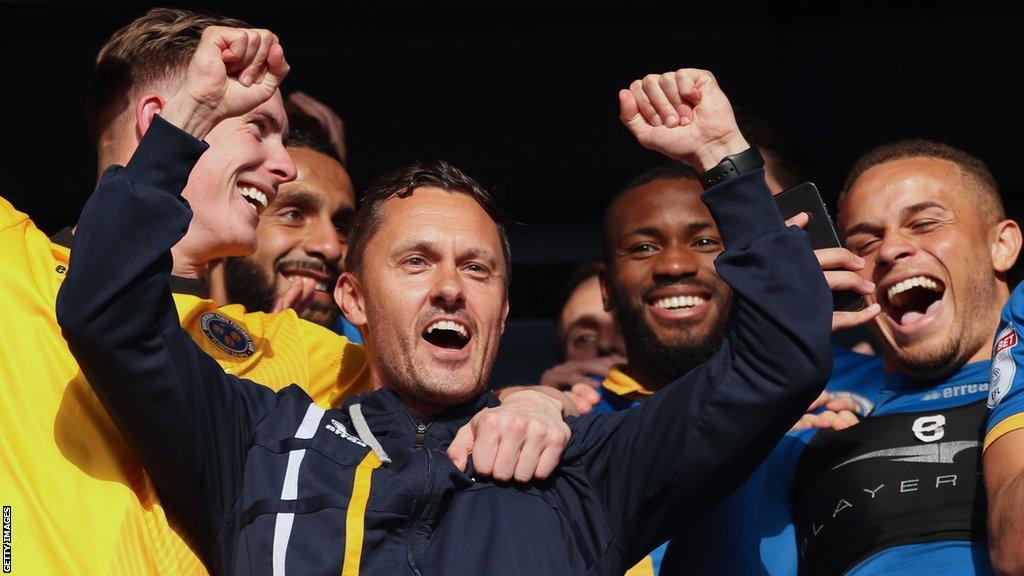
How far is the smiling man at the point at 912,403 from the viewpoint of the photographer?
2.60 metres

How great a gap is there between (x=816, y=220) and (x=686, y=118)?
0.93 feet

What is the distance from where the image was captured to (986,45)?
4465mm

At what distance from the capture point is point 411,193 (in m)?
2.66

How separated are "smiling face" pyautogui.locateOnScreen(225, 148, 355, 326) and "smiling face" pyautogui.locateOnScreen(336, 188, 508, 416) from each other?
990mm

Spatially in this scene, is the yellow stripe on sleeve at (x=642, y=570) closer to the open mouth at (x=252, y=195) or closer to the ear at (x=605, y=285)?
the open mouth at (x=252, y=195)

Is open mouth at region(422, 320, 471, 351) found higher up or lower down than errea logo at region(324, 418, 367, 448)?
higher up

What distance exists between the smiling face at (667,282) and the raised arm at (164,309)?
132cm

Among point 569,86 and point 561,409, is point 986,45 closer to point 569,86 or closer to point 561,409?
point 569,86

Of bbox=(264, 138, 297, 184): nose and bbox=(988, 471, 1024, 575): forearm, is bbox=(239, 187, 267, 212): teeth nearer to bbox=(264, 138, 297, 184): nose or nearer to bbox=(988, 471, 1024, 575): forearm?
bbox=(264, 138, 297, 184): nose

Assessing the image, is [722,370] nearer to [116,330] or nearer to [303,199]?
[116,330]

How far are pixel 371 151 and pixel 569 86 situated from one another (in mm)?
754

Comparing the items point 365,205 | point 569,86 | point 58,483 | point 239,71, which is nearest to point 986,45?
point 569,86

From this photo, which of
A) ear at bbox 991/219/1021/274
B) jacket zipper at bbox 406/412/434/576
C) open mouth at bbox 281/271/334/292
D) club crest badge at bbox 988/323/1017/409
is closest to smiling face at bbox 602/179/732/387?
ear at bbox 991/219/1021/274

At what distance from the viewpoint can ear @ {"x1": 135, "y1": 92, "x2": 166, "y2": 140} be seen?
264cm
